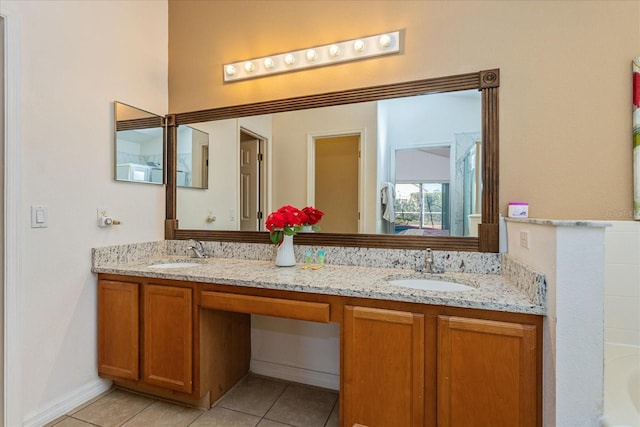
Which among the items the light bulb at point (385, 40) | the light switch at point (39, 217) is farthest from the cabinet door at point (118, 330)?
the light bulb at point (385, 40)

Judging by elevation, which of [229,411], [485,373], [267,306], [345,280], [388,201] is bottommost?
[229,411]

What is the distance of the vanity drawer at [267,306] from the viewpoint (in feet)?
4.75

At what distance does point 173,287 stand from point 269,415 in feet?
2.97

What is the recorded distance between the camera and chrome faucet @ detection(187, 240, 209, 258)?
7.35 ft

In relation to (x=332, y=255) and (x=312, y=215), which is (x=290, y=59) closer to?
(x=312, y=215)

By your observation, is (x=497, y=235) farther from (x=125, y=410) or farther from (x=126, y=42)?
(x=126, y=42)

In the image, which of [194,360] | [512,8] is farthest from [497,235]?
[194,360]

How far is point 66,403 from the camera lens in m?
1.76

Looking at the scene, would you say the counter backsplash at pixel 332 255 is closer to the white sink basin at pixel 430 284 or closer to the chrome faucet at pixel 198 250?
the chrome faucet at pixel 198 250

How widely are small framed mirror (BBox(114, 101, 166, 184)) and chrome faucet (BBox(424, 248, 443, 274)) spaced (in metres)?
1.98

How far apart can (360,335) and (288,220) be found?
0.80 m

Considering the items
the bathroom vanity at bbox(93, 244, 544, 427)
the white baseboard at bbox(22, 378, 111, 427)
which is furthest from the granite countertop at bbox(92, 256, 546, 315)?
the white baseboard at bbox(22, 378, 111, 427)

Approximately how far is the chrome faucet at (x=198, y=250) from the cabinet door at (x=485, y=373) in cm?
168

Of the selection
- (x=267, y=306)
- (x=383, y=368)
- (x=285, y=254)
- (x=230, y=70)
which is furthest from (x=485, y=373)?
(x=230, y=70)
